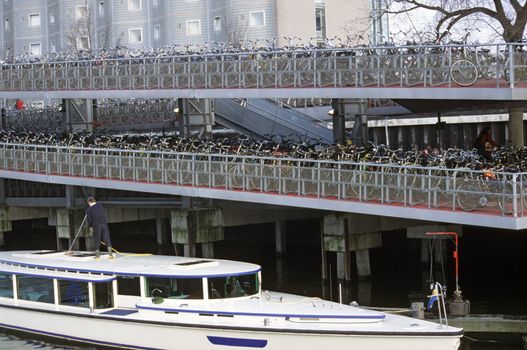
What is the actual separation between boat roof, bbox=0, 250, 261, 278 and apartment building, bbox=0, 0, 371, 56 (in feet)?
109

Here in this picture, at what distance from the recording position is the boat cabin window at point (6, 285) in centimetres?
2841

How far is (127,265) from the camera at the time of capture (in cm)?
2650

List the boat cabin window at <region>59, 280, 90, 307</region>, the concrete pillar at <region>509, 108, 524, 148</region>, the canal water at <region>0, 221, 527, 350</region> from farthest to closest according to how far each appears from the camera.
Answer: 1. the concrete pillar at <region>509, 108, 524, 148</region>
2. the canal water at <region>0, 221, 527, 350</region>
3. the boat cabin window at <region>59, 280, 90, 307</region>

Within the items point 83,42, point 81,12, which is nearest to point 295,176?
point 83,42

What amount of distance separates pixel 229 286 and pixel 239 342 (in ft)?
5.10

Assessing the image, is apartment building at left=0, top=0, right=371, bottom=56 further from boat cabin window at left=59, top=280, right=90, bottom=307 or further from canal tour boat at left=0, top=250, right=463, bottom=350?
boat cabin window at left=59, top=280, right=90, bottom=307

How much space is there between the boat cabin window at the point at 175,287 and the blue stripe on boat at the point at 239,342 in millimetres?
1149

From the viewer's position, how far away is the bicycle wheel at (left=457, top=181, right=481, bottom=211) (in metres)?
25.9

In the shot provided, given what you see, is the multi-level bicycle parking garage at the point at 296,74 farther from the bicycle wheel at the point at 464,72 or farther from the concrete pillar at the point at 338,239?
the concrete pillar at the point at 338,239

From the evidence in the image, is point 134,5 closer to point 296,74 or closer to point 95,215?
point 296,74

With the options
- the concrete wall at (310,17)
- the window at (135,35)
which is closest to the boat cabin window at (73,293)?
the concrete wall at (310,17)

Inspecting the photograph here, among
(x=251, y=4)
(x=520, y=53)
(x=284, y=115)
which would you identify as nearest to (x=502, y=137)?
(x=284, y=115)

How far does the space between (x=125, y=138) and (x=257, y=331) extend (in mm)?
17626

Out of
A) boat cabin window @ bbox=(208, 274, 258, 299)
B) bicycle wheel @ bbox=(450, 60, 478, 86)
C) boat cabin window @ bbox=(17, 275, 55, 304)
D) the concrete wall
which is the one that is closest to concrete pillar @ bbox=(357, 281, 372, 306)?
bicycle wheel @ bbox=(450, 60, 478, 86)
